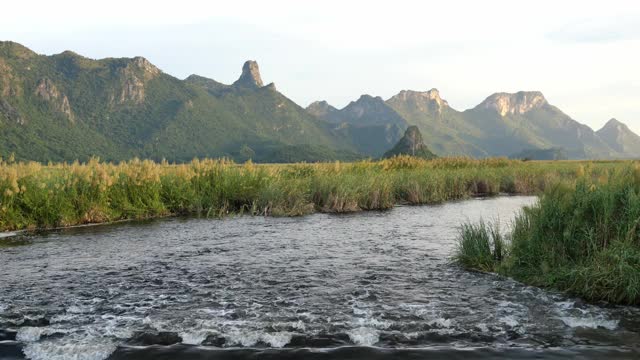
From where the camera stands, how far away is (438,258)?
11.3m

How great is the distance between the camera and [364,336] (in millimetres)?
6418

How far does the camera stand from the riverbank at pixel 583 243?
25.4 ft

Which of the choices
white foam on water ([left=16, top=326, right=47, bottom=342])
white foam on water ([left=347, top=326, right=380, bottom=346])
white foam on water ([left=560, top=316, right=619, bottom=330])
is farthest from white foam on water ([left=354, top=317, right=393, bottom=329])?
white foam on water ([left=16, top=326, right=47, bottom=342])

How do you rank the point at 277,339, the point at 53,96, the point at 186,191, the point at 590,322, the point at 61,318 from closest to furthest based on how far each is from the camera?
1. the point at 277,339
2. the point at 590,322
3. the point at 61,318
4. the point at 186,191
5. the point at 53,96

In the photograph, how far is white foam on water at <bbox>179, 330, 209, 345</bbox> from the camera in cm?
625

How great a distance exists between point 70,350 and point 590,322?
6806mm

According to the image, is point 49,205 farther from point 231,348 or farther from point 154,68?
point 154,68

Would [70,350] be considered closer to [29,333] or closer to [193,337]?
[29,333]

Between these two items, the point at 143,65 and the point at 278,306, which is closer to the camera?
the point at 278,306

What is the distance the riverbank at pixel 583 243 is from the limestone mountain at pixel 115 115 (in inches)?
5069

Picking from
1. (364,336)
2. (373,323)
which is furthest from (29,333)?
(373,323)

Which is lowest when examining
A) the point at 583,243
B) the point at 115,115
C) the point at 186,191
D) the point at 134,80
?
the point at 583,243

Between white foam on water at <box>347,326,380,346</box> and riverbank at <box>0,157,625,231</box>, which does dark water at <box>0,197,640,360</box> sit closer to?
white foam on water at <box>347,326,380,346</box>

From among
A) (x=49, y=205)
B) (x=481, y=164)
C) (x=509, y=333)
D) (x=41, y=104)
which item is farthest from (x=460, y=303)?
(x=41, y=104)
